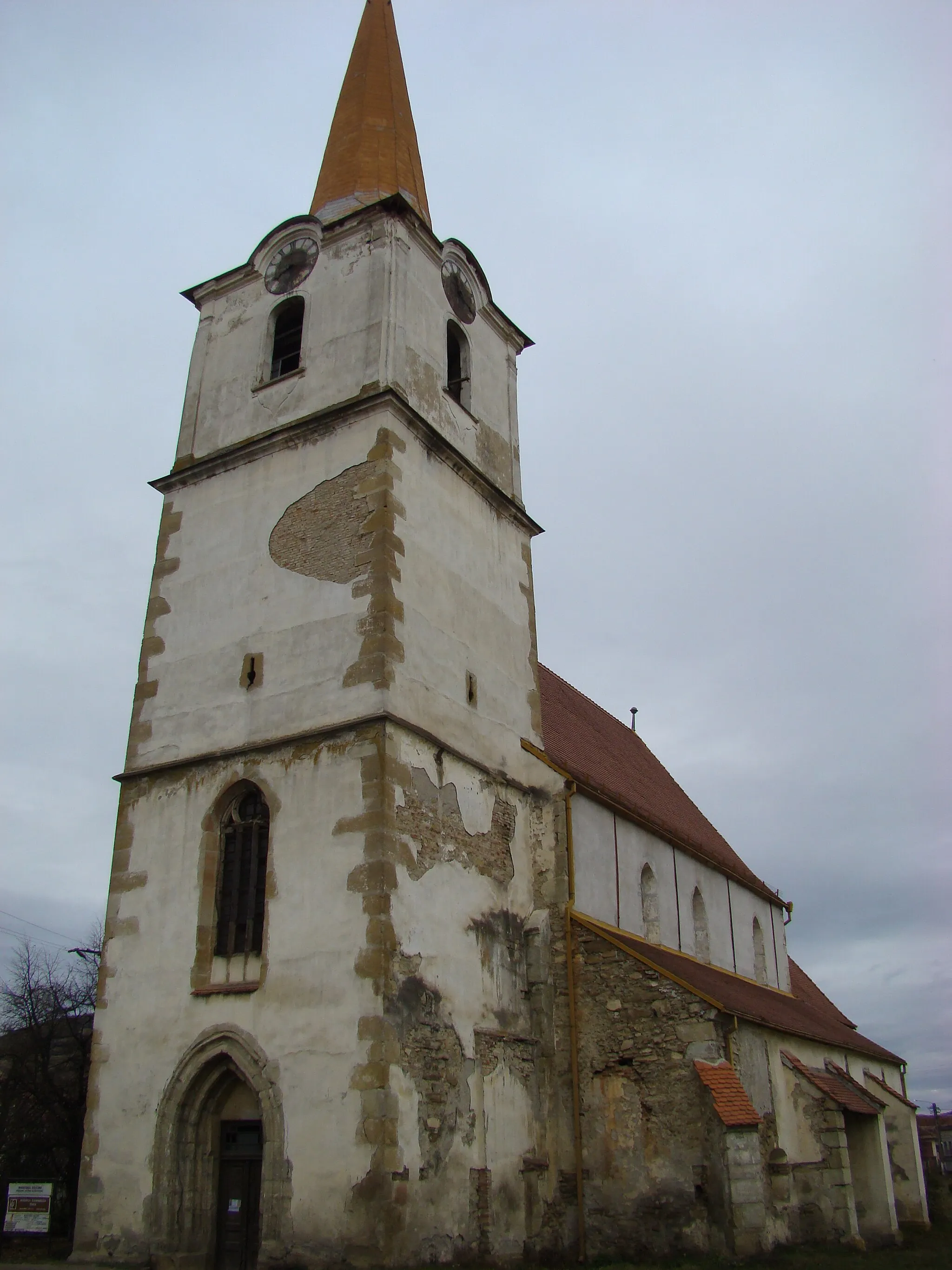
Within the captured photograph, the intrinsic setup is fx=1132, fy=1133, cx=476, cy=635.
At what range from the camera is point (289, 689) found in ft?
49.2

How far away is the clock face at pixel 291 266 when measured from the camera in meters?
18.8

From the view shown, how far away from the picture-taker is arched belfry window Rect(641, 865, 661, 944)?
1909 centimetres

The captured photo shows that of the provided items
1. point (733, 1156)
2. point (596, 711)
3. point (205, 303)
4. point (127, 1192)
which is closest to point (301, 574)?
point (205, 303)

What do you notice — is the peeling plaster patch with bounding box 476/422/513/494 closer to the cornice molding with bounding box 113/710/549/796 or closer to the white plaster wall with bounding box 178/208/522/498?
the white plaster wall with bounding box 178/208/522/498

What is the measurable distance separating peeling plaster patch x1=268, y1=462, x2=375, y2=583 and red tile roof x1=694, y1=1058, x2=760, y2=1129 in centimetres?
781

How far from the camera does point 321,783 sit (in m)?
14.1

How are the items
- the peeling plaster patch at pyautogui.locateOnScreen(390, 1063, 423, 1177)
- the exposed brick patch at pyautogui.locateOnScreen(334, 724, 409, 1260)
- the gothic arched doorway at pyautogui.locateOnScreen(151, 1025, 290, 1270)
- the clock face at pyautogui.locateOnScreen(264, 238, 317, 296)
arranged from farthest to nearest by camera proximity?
the clock face at pyautogui.locateOnScreen(264, 238, 317, 296)
the gothic arched doorway at pyautogui.locateOnScreen(151, 1025, 290, 1270)
the peeling plaster patch at pyautogui.locateOnScreen(390, 1063, 423, 1177)
the exposed brick patch at pyautogui.locateOnScreen(334, 724, 409, 1260)

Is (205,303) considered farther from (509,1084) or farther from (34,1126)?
(34,1126)

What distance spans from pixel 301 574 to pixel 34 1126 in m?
14.8

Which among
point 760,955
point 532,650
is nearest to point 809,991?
point 760,955

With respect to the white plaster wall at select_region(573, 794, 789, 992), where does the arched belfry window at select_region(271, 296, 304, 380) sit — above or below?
above

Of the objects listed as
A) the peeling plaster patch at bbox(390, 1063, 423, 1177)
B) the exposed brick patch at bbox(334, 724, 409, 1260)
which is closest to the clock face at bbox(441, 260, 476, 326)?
Answer: the exposed brick patch at bbox(334, 724, 409, 1260)

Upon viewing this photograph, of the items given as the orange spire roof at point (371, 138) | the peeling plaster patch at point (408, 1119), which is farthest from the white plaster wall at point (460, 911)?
the orange spire roof at point (371, 138)

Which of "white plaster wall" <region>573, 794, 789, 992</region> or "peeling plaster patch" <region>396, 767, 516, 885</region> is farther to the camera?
"white plaster wall" <region>573, 794, 789, 992</region>
